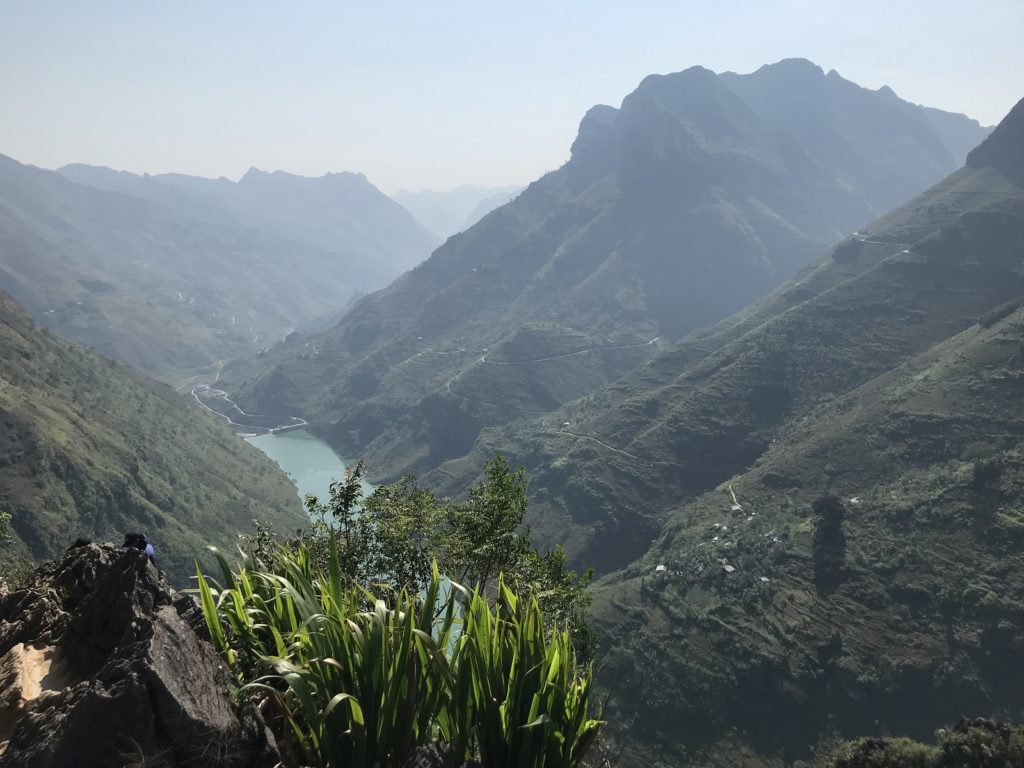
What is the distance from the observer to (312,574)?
6.99m

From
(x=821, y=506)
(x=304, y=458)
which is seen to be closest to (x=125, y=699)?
(x=821, y=506)

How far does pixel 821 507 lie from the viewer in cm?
6875

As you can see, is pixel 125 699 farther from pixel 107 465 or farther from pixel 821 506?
pixel 107 465

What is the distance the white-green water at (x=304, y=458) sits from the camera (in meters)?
141

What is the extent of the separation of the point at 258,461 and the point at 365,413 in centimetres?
4882

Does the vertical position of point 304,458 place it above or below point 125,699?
below

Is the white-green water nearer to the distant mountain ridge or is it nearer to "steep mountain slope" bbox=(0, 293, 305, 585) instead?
"steep mountain slope" bbox=(0, 293, 305, 585)

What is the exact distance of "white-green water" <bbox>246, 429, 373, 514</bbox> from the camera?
463ft

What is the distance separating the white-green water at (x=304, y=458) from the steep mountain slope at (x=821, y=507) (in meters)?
31.9

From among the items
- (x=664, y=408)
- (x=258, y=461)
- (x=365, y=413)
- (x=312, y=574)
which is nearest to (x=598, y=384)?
(x=664, y=408)

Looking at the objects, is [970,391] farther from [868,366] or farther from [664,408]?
[664,408]

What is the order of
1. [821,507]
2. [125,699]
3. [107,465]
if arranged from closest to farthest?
[125,699] < [821,507] < [107,465]

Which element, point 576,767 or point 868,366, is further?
point 868,366

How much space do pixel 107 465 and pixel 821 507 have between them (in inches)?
3461
